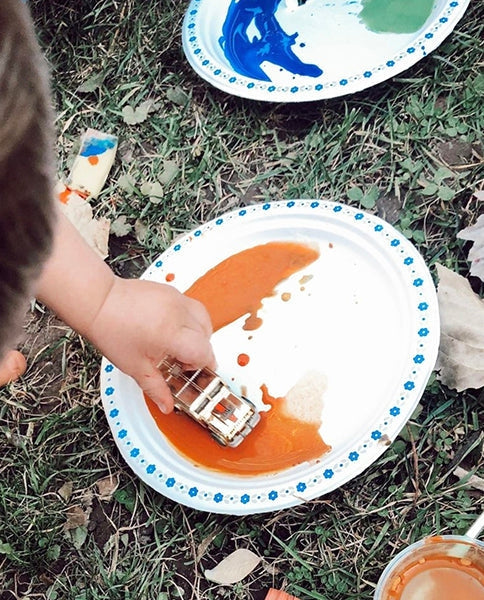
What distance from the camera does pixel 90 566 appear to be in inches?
48.4

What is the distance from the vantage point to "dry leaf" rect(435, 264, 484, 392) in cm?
118

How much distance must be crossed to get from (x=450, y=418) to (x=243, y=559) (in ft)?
1.20

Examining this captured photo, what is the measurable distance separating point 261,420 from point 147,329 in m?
0.25

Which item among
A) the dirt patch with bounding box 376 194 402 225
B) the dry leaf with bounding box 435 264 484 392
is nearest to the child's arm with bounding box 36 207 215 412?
the dry leaf with bounding box 435 264 484 392

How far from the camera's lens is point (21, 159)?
40 centimetres

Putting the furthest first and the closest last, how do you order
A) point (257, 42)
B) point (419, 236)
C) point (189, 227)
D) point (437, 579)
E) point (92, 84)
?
point (92, 84), point (257, 42), point (189, 227), point (419, 236), point (437, 579)

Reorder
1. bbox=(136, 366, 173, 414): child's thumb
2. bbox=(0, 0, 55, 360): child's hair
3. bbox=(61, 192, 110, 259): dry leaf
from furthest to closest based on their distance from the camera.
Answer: bbox=(61, 192, 110, 259): dry leaf → bbox=(136, 366, 173, 414): child's thumb → bbox=(0, 0, 55, 360): child's hair

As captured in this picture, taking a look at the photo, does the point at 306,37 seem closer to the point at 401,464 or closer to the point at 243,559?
the point at 401,464

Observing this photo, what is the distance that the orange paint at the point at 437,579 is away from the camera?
3.37ft

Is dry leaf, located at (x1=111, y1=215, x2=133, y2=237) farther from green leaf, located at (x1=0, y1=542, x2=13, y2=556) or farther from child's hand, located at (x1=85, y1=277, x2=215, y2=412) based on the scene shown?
green leaf, located at (x1=0, y1=542, x2=13, y2=556)

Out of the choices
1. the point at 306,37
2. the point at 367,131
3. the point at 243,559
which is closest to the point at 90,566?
the point at 243,559

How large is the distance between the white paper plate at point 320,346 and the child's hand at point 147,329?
0.15 metres

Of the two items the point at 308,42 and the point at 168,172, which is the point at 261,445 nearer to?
the point at 168,172

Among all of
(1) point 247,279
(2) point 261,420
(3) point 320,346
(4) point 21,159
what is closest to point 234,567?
(2) point 261,420
